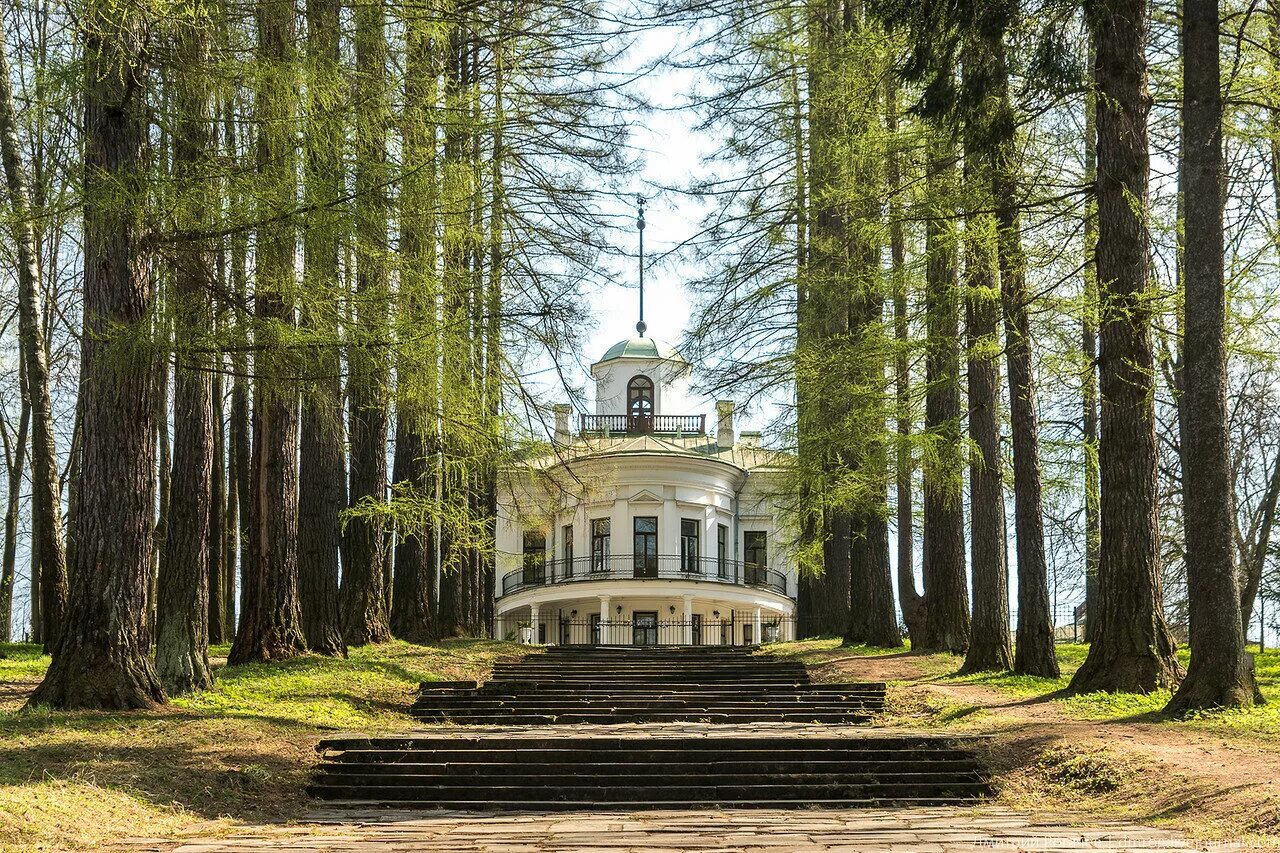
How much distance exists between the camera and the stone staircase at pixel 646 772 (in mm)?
9281

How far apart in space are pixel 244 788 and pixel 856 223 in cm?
844

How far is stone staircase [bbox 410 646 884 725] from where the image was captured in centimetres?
1388

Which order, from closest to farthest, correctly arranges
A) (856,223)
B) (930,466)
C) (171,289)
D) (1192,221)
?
1. (171,289)
2. (1192,221)
3. (856,223)
4. (930,466)

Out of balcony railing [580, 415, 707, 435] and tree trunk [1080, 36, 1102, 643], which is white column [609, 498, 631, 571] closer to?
balcony railing [580, 415, 707, 435]

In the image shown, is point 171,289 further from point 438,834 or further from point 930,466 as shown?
point 930,466

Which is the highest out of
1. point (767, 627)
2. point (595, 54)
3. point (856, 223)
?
point (595, 54)

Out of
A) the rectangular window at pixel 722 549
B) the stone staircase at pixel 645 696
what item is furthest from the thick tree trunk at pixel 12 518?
the rectangular window at pixel 722 549

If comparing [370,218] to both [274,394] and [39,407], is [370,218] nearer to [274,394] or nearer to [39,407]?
[274,394]

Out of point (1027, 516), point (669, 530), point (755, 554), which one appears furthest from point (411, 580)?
point (755, 554)

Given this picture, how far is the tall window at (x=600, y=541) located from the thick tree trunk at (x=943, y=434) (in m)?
19.7

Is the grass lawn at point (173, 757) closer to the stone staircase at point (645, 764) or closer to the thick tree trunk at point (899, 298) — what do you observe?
the stone staircase at point (645, 764)

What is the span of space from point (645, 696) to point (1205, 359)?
7.90 meters

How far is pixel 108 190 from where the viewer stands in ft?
27.6

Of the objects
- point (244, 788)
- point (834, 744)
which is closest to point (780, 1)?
point (834, 744)
